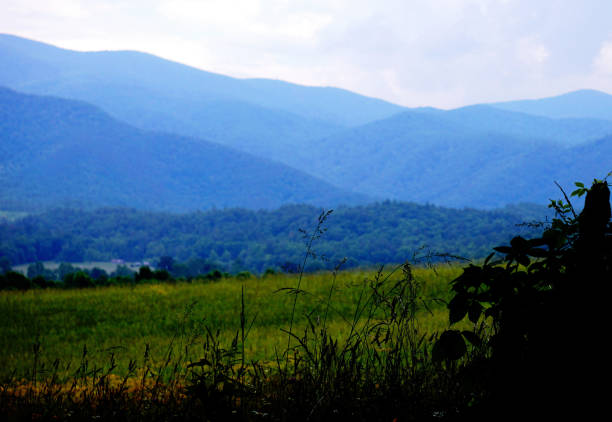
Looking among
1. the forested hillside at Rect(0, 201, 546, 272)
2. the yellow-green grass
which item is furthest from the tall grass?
the forested hillside at Rect(0, 201, 546, 272)

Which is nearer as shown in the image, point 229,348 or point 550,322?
point 550,322

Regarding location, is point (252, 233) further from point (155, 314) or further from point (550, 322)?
point (550, 322)

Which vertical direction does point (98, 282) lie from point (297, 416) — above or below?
below

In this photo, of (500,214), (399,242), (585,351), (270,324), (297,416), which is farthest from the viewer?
(500,214)

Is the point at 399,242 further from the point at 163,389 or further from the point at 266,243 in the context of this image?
the point at 163,389

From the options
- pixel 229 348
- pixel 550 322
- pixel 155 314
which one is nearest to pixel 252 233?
pixel 155 314

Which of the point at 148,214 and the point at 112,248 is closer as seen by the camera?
the point at 112,248

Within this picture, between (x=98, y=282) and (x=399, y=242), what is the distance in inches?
4198

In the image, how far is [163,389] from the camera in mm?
4703

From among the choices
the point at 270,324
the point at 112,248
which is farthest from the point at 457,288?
the point at 112,248

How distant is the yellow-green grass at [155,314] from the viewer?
31.2 ft

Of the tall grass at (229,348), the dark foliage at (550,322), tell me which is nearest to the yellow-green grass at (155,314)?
the tall grass at (229,348)

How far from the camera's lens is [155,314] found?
13250 mm

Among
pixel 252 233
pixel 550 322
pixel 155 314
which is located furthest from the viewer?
pixel 252 233
